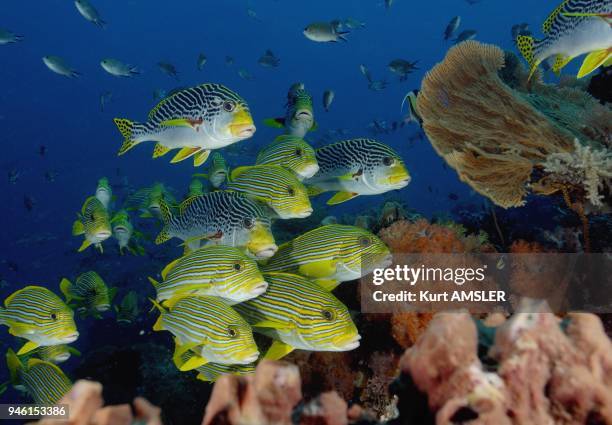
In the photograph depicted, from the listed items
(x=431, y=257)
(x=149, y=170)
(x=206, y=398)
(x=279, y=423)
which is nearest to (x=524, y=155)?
(x=431, y=257)

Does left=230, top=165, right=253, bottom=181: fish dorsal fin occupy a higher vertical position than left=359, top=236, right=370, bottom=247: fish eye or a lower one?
higher

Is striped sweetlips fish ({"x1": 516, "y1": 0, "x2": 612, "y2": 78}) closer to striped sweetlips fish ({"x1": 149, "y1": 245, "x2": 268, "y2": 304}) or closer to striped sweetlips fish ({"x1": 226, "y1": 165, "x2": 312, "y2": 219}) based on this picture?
striped sweetlips fish ({"x1": 226, "y1": 165, "x2": 312, "y2": 219})

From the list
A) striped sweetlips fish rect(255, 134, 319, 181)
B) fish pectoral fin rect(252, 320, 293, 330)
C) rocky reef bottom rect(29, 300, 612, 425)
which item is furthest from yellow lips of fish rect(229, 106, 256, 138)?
rocky reef bottom rect(29, 300, 612, 425)

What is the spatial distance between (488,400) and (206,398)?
4.03 metres

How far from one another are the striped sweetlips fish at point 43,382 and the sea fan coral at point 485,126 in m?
4.30

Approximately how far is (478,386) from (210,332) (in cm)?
183

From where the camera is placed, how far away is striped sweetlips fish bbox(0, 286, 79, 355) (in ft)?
13.5

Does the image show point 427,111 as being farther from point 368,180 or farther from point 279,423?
point 279,423

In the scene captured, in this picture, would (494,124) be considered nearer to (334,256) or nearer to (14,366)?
(334,256)

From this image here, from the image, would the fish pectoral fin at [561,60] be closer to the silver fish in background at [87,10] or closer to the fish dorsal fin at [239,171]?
the fish dorsal fin at [239,171]

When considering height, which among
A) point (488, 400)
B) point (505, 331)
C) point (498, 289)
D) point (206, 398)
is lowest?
point (206, 398)

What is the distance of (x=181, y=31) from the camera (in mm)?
107312

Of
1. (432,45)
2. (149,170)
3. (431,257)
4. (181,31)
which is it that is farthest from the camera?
(432,45)

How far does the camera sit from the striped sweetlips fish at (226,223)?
3.41m
